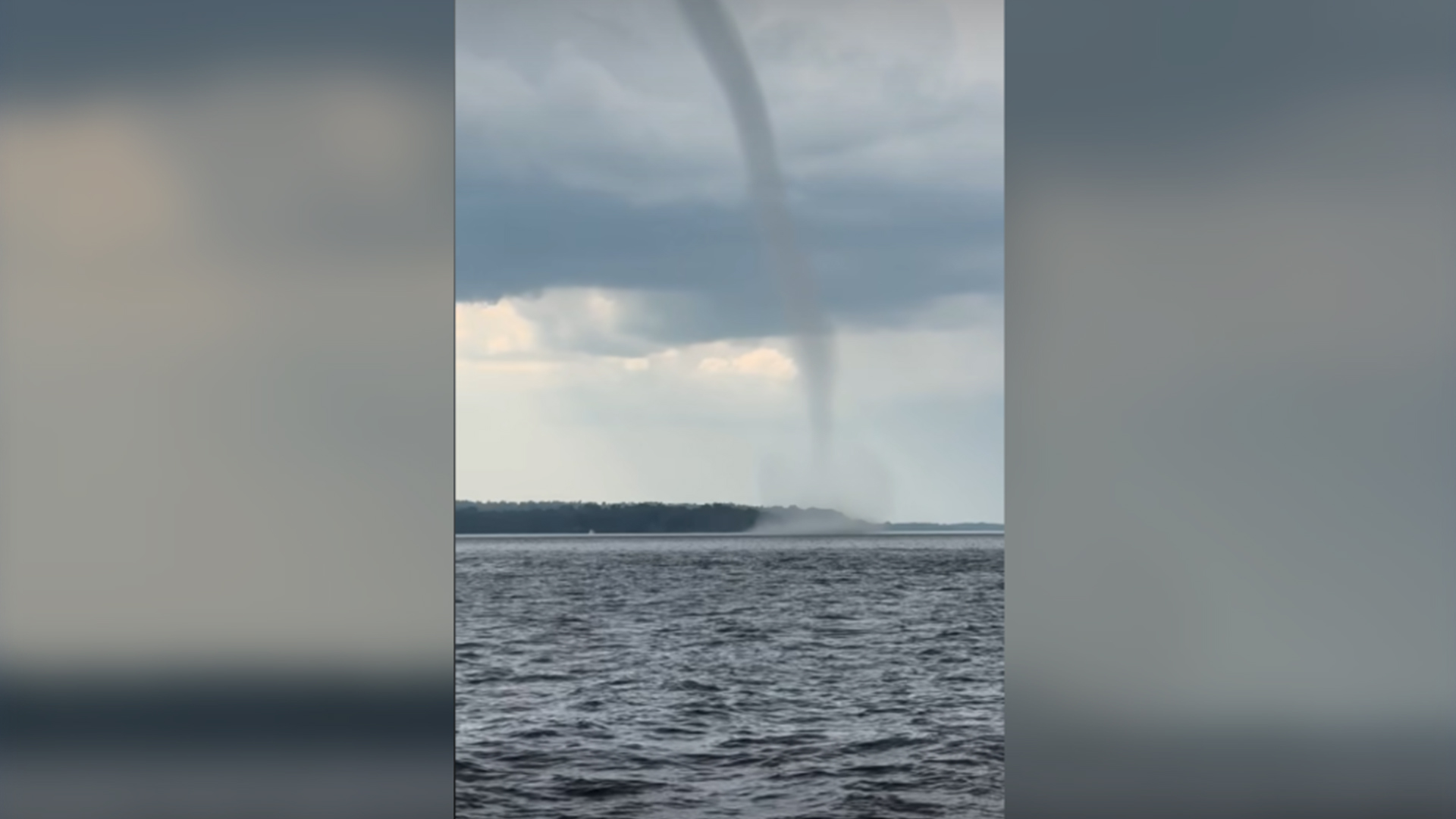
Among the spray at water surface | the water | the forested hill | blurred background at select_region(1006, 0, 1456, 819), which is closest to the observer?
blurred background at select_region(1006, 0, 1456, 819)

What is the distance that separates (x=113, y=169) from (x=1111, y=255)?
216cm

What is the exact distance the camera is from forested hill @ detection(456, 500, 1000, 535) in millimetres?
34938

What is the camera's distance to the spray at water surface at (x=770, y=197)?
31562 millimetres

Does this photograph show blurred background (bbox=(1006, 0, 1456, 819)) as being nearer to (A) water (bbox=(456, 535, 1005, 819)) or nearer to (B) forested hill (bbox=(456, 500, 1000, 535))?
(A) water (bbox=(456, 535, 1005, 819))

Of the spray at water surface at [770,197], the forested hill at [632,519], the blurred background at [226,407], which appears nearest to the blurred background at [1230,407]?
the blurred background at [226,407]

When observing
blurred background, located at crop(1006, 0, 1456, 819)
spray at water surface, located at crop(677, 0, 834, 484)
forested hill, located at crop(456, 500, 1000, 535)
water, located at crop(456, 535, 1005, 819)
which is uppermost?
spray at water surface, located at crop(677, 0, 834, 484)

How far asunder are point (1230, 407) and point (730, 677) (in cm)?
2385

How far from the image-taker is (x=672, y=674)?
1021 inches

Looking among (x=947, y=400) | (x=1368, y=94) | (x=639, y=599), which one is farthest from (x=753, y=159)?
(x=1368, y=94)

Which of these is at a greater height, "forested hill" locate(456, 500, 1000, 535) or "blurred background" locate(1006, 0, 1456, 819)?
"blurred background" locate(1006, 0, 1456, 819)

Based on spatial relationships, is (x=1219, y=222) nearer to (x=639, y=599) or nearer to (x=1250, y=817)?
(x=1250, y=817)

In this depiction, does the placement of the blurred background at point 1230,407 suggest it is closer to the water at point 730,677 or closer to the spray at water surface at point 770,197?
the water at point 730,677

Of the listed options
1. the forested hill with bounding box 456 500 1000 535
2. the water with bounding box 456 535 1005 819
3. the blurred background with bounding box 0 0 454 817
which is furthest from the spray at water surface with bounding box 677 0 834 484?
the blurred background with bounding box 0 0 454 817

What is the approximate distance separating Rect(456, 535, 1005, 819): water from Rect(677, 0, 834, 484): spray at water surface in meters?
5.34
